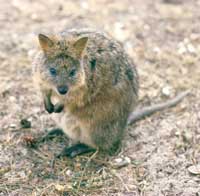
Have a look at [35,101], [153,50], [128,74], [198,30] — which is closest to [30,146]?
[35,101]

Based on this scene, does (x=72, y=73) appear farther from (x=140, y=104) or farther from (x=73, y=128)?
(x=140, y=104)

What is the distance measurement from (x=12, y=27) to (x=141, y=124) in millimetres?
2441

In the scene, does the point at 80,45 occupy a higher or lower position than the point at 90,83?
higher

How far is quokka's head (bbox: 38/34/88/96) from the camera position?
443cm

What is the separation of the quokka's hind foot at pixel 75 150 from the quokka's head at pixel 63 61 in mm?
680

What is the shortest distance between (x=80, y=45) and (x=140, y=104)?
146 centimetres

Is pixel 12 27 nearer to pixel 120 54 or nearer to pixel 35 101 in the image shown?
pixel 35 101

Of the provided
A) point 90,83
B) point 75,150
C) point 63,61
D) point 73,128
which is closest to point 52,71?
point 63,61

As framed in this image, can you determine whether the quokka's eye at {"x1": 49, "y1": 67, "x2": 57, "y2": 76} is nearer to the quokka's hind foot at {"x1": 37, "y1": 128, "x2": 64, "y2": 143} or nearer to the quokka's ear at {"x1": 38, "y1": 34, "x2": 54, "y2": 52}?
the quokka's ear at {"x1": 38, "y1": 34, "x2": 54, "y2": 52}

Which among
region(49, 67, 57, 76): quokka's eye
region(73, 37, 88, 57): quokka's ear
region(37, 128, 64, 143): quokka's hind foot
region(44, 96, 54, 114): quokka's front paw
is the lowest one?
region(37, 128, 64, 143): quokka's hind foot

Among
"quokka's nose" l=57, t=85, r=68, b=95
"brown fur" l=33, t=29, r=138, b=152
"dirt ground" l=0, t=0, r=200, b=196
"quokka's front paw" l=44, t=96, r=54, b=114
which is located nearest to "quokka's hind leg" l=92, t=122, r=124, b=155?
"brown fur" l=33, t=29, r=138, b=152

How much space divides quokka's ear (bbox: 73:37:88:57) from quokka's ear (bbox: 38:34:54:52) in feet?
0.68

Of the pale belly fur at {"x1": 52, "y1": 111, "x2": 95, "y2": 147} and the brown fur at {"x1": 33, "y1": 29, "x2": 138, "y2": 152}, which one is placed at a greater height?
the brown fur at {"x1": 33, "y1": 29, "x2": 138, "y2": 152}

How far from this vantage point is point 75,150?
4.93 m
